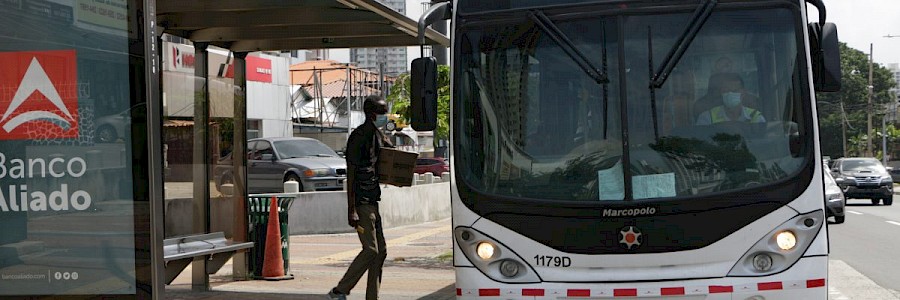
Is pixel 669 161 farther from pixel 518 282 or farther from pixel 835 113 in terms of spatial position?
pixel 835 113

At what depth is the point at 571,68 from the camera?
6883 millimetres

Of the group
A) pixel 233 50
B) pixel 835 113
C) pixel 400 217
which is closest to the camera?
pixel 233 50

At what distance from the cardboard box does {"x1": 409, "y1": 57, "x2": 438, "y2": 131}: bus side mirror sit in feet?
5.88

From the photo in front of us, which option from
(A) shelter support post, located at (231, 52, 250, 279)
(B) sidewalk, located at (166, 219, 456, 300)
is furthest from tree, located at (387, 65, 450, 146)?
(A) shelter support post, located at (231, 52, 250, 279)

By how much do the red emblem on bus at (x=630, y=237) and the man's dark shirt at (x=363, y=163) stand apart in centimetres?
274

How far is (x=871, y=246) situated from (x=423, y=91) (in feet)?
38.0

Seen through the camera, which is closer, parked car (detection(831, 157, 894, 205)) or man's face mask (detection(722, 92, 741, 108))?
man's face mask (detection(722, 92, 741, 108))

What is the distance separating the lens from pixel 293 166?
22.4 m

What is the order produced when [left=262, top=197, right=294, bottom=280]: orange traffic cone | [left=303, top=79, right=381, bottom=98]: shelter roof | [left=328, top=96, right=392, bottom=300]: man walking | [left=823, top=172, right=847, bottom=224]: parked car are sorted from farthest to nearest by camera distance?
[left=303, top=79, right=381, bottom=98]: shelter roof < [left=823, top=172, right=847, bottom=224]: parked car < [left=262, top=197, right=294, bottom=280]: orange traffic cone < [left=328, top=96, right=392, bottom=300]: man walking

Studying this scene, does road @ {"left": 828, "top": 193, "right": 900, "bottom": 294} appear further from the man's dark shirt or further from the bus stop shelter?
the bus stop shelter

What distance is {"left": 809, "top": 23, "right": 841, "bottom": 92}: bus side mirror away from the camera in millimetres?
6863

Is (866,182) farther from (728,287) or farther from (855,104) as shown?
(855,104)

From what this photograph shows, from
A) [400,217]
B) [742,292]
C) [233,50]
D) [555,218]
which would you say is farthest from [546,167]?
[400,217]

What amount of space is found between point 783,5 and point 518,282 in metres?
2.31
